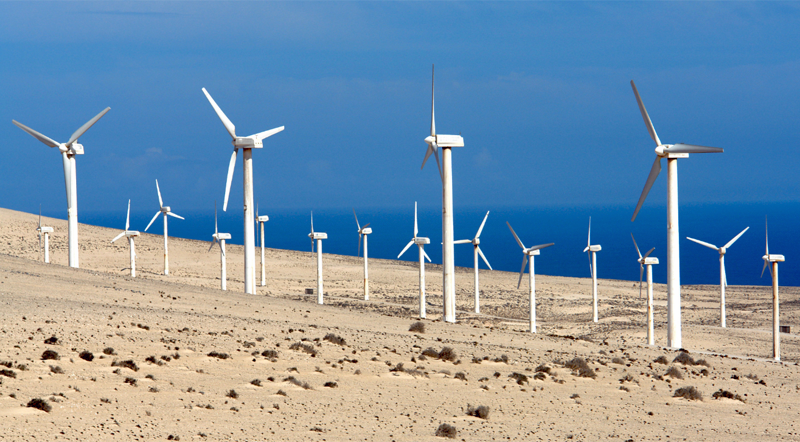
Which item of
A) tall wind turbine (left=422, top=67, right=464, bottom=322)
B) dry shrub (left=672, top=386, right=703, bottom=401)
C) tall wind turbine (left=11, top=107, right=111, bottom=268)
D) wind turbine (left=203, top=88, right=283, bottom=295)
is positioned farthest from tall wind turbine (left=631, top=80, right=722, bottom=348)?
tall wind turbine (left=11, top=107, right=111, bottom=268)

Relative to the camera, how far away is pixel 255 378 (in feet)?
60.0

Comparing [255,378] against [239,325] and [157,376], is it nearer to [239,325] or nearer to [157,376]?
[157,376]

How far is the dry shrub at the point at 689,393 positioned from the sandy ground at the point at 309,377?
0.37 metres

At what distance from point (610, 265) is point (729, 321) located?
106 metres

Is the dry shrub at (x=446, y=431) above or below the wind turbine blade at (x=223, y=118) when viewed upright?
below

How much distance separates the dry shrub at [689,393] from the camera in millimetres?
21047

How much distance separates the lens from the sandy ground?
14.9 metres

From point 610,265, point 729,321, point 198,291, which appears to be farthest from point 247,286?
point 610,265

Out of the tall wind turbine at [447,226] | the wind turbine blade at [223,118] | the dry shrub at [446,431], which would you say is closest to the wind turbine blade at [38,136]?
the wind turbine blade at [223,118]

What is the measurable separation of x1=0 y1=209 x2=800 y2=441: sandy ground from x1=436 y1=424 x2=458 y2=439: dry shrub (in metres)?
0.34

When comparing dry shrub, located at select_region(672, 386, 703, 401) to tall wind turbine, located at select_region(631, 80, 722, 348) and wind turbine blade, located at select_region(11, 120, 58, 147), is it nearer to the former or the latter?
tall wind turbine, located at select_region(631, 80, 722, 348)

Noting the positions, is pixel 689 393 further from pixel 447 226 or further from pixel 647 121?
pixel 647 121

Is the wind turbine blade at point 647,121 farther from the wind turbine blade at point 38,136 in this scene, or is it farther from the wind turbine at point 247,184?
the wind turbine blade at point 38,136

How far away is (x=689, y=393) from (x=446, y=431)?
948cm
